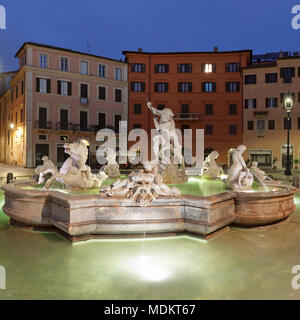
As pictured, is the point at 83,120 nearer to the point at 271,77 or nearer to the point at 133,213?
the point at 271,77

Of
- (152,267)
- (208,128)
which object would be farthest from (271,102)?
(152,267)

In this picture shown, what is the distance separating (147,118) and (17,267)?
30.7 metres

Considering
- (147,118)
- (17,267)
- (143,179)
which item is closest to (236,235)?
(143,179)

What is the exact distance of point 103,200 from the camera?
5344 mm

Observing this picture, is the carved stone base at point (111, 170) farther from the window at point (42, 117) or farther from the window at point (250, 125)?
the window at point (250, 125)

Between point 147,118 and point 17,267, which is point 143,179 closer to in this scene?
point 17,267

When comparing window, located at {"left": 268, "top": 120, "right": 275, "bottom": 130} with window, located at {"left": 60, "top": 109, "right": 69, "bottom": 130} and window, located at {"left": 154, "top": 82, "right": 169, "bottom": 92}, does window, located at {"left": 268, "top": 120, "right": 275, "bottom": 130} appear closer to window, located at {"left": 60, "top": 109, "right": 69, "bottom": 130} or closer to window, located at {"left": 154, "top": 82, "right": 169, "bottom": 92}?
window, located at {"left": 154, "top": 82, "right": 169, "bottom": 92}

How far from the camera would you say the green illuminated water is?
337 centimetres

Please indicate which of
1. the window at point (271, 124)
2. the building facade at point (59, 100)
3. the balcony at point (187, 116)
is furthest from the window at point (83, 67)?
the window at point (271, 124)

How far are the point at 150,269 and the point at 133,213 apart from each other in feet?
4.87

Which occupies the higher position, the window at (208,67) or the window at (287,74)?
the window at (208,67)

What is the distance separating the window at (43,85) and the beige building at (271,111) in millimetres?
20584

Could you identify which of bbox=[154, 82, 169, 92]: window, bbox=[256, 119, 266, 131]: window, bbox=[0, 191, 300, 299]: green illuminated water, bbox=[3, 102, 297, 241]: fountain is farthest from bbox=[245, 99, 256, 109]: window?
bbox=[0, 191, 300, 299]: green illuminated water

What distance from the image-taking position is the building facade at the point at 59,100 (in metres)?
29.1
